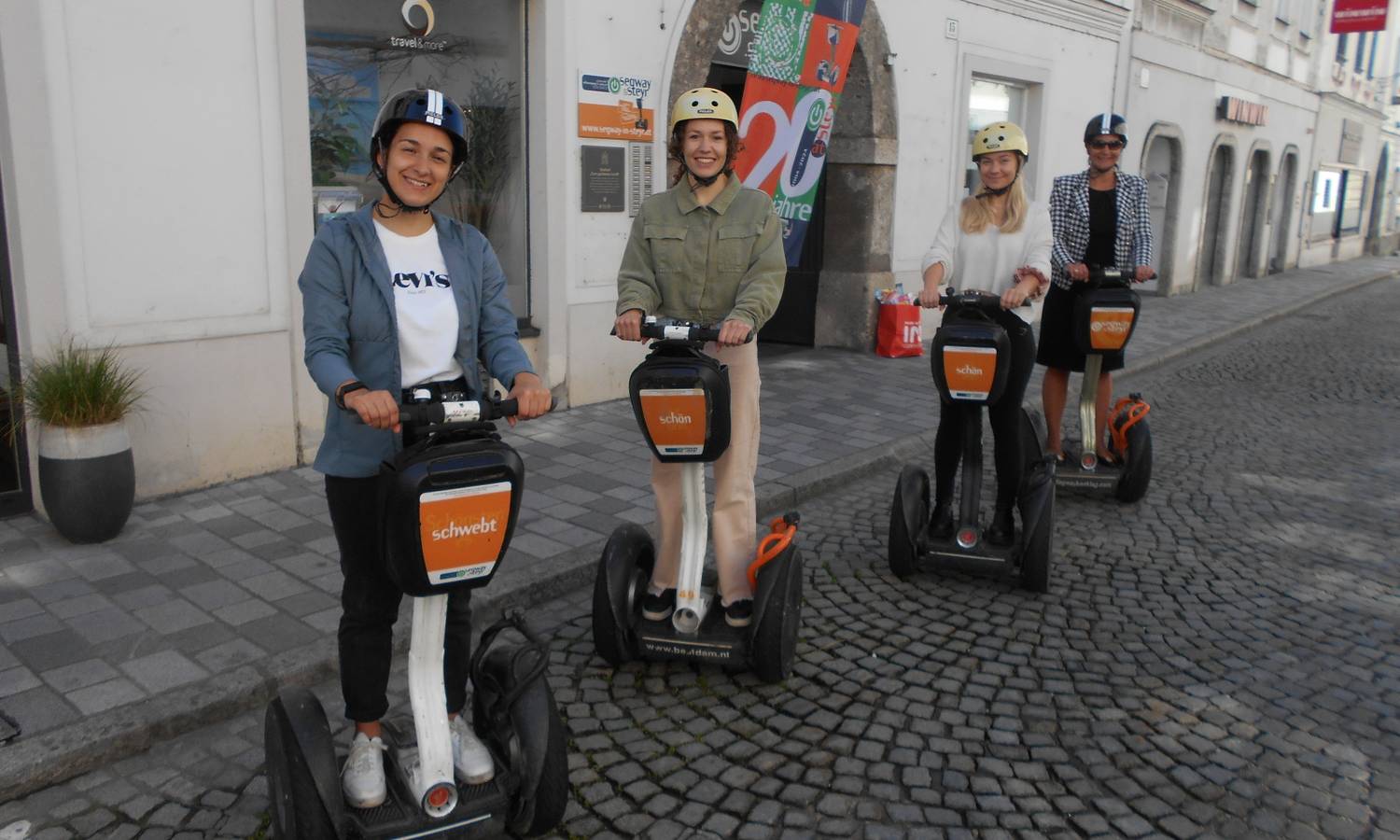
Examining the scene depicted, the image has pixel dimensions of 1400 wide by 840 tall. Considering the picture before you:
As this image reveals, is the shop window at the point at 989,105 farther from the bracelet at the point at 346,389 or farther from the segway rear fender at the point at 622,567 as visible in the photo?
the bracelet at the point at 346,389

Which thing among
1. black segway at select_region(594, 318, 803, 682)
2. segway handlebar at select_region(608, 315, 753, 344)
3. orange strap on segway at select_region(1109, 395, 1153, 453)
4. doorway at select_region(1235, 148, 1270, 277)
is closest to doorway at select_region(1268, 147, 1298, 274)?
doorway at select_region(1235, 148, 1270, 277)

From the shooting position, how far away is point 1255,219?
22.1m

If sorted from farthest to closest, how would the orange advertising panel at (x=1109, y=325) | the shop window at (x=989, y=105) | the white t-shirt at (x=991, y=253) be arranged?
the shop window at (x=989, y=105)
the orange advertising panel at (x=1109, y=325)
the white t-shirt at (x=991, y=253)

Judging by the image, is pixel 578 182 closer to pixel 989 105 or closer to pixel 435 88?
pixel 435 88

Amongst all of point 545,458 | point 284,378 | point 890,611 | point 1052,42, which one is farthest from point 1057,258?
point 1052,42

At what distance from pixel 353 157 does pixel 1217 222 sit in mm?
18109

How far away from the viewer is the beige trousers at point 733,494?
3670mm

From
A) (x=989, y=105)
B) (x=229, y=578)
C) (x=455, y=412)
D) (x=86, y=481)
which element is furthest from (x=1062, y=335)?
(x=989, y=105)

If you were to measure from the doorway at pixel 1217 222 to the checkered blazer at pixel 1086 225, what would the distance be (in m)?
15.5

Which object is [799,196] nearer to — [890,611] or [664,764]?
[890,611]

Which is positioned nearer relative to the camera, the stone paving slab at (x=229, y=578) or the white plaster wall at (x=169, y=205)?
the stone paving slab at (x=229, y=578)

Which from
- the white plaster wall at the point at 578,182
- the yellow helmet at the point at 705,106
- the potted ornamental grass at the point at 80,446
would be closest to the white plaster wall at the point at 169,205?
the potted ornamental grass at the point at 80,446

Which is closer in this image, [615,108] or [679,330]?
[679,330]

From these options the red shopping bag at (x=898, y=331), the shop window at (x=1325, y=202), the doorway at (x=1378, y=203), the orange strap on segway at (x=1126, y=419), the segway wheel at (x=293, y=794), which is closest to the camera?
the segway wheel at (x=293, y=794)
